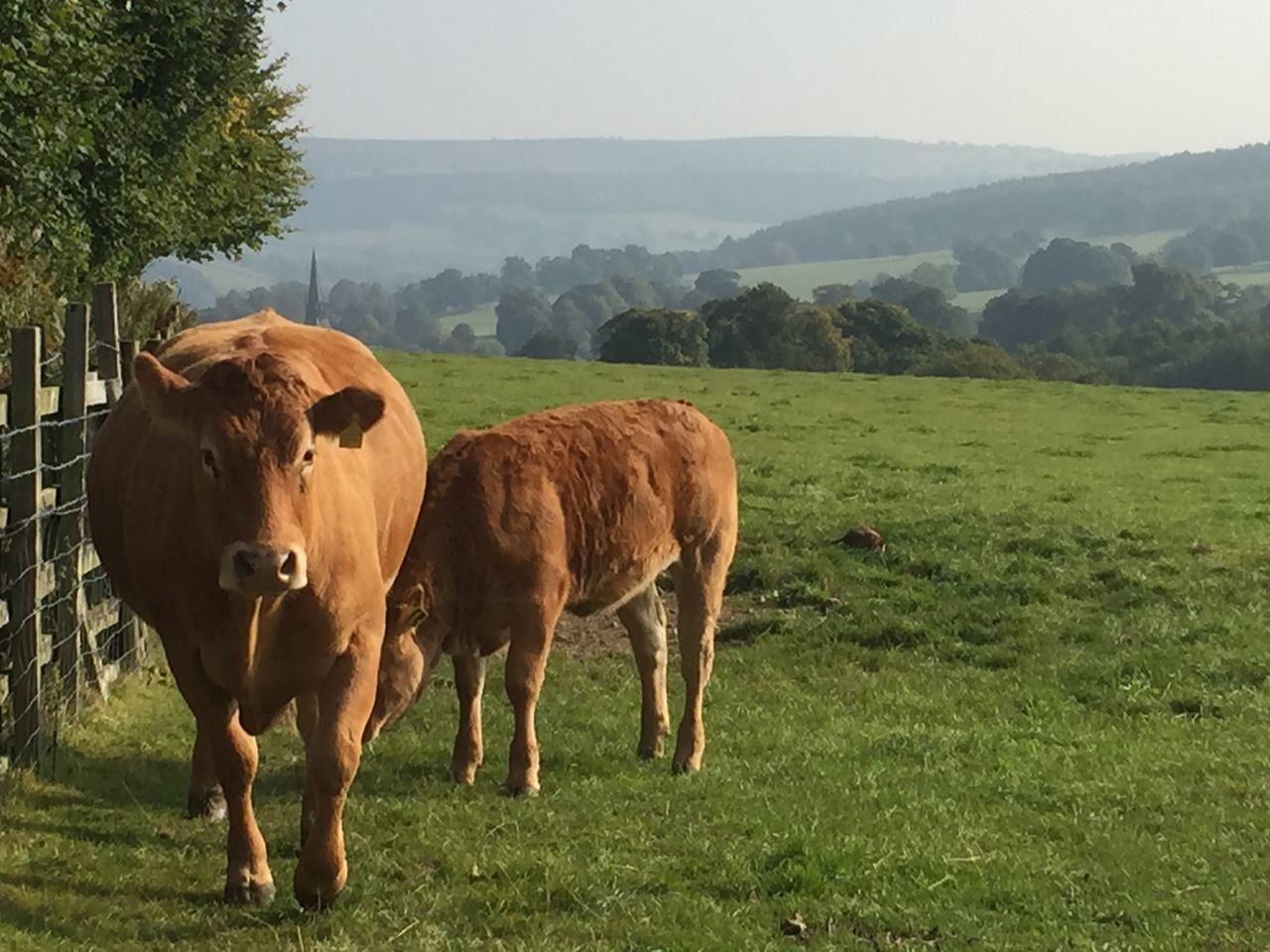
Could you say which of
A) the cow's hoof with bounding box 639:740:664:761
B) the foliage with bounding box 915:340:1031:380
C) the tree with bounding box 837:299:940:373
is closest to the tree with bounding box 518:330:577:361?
the tree with bounding box 837:299:940:373

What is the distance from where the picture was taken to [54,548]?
348 inches

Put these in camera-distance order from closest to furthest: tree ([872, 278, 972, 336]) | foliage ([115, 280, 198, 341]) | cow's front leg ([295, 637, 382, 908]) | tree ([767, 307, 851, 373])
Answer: cow's front leg ([295, 637, 382, 908]) < foliage ([115, 280, 198, 341]) < tree ([767, 307, 851, 373]) < tree ([872, 278, 972, 336])

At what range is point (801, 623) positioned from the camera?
13.5 metres

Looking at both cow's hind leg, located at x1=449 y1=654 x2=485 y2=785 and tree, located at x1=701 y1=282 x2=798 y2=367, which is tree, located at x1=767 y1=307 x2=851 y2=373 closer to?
tree, located at x1=701 y1=282 x2=798 y2=367

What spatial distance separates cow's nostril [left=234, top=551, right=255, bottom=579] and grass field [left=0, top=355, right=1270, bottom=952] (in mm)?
1648

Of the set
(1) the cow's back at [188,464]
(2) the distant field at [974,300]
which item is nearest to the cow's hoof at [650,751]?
(1) the cow's back at [188,464]

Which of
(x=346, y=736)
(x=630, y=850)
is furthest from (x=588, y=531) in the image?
(x=346, y=736)

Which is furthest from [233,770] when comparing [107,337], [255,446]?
[107,337]

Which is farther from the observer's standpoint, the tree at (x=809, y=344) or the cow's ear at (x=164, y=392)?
the tree at (x=809, y=344)

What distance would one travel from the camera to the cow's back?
600cm

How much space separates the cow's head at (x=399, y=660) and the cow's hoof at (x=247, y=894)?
140 cm

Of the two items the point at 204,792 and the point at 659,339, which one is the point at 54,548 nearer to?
the point at 204,792

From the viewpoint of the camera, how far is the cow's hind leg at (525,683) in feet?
26.4

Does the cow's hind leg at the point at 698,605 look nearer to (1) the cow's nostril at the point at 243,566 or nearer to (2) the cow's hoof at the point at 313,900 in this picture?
(2) the cow's hoof at the point at 313,900
